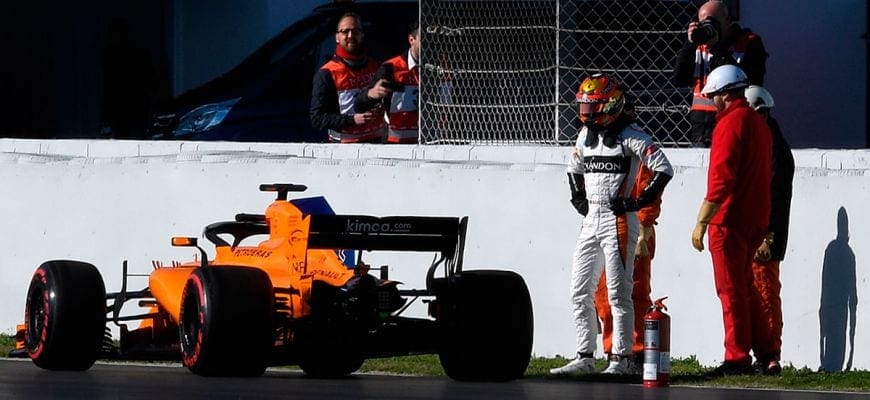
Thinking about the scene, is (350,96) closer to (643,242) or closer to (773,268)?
(643,242)

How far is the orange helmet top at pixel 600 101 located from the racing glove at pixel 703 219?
73 centimetres

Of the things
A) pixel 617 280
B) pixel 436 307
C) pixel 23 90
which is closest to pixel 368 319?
pixel 436 307

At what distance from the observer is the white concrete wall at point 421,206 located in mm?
12992

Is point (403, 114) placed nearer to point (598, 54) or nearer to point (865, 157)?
point (598, 54)

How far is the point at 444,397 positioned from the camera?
11086 mm

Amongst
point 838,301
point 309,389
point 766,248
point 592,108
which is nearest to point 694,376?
point 766,248

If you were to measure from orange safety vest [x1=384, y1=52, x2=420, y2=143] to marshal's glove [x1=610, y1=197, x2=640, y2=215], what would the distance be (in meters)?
2.53

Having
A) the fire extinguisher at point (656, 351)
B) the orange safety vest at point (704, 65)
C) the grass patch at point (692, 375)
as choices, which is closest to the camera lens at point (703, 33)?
the orange safety vest at point (704, 65)

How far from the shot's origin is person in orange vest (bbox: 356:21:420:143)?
49.0 ft

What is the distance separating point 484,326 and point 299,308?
0.95 meters

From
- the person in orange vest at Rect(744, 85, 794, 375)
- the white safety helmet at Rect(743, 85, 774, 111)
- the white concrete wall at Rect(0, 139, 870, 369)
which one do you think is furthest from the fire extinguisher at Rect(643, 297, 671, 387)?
the white safety helmet at Rect(743, 85, 774, 111)

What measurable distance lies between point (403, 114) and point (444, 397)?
165 inches

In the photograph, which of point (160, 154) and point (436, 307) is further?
point (160, 154)

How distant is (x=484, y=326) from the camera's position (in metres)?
12.1
